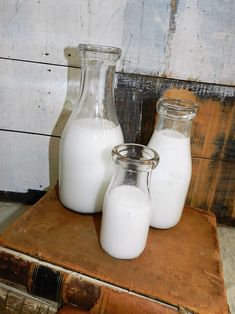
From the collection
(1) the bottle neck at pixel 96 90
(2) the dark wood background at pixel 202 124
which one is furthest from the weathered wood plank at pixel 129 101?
(1) the bottle neck at pixel 96 90

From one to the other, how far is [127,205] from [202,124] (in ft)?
1.07

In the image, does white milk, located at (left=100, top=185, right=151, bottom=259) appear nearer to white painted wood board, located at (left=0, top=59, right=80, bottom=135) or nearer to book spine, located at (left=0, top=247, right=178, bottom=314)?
book spine, located at (left=0, top=247, right=178, bottom=314)

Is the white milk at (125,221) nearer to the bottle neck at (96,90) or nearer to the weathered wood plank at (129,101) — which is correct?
the bottle neck at (96,90)

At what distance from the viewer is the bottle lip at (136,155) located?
42 cm

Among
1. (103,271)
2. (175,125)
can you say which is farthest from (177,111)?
(103,271)

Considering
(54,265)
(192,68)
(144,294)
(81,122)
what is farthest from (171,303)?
(192,68)

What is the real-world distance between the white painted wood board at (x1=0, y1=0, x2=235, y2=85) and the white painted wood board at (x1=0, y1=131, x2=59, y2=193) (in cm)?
19

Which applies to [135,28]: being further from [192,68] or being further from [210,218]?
[210,218]

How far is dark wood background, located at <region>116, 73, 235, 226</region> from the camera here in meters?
0.65

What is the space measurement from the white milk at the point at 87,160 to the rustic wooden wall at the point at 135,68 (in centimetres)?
18

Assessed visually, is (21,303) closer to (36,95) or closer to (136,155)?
(136,155)

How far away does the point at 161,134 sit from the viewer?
1.63ft

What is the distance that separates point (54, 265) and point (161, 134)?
0.83 feet

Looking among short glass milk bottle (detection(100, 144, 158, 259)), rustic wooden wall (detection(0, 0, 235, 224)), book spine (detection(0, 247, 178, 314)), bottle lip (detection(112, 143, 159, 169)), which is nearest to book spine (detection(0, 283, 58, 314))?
book spine (detection(0, 247, 178, 314))
